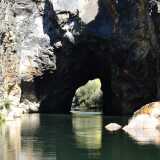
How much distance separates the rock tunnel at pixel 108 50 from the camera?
52344mm

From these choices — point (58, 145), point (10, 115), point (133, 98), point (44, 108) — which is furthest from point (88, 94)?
point (58, 145)

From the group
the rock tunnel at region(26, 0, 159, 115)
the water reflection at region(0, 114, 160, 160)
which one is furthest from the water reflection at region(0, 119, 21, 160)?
the rock tunnel at region(26, 0, 159, 115)

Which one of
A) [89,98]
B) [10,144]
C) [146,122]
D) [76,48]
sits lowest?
[10,144]

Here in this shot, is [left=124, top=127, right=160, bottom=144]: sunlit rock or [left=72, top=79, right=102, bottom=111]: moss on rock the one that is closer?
[left=124, top=127, right=160, bottom=144]: sunlit rock

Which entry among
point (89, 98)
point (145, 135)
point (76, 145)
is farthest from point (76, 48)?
point (76, 145)

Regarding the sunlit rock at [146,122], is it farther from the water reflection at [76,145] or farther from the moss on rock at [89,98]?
the moss on rock at [89,98]

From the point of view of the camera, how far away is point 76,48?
58844 mm

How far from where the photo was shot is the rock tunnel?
52344mm

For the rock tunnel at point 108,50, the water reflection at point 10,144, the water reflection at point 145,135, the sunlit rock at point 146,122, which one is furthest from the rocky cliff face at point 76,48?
the water reflection at point 10,144

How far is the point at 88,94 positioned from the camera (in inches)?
3509

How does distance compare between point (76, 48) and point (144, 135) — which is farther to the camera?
point (76, 48)

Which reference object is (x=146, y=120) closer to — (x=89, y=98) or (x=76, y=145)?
(x=76, y=145)

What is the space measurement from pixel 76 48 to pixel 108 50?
12.4ft

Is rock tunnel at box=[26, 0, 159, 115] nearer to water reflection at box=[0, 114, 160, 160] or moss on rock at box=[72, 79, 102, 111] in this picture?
water reflection at box=[0, 114, 160, 160]
